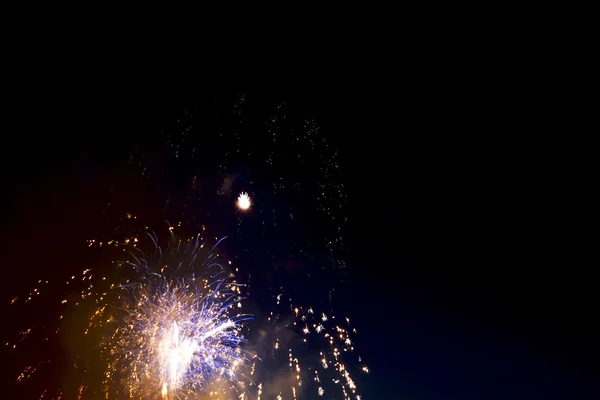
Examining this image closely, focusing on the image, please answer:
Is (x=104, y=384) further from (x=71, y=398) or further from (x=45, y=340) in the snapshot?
(x=45, y=340)

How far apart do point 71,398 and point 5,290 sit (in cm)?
508

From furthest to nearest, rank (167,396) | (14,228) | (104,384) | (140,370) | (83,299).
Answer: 1. (104,384)
2. (167,396)
3. (140,370)
4. (83,299)
5. (14,228)

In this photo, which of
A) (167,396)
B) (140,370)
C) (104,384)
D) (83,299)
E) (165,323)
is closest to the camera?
(83,299)

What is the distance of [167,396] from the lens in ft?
37.5

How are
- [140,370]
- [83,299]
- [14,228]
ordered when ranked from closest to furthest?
1. [14,228]
2. [83,299]
3. [140,370]

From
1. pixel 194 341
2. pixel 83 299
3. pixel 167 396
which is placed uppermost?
pixel 83 299

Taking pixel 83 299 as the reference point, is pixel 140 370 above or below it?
below

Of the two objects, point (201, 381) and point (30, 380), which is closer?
point (30, 380)

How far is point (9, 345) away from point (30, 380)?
2.10 m

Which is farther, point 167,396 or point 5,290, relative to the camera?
point 167,396

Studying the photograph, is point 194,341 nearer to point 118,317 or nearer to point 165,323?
point 165,323

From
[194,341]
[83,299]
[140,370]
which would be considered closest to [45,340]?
[83,299]

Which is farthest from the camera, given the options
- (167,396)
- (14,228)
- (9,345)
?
(167,396)

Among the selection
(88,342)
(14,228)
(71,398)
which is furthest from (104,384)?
(14,228)
